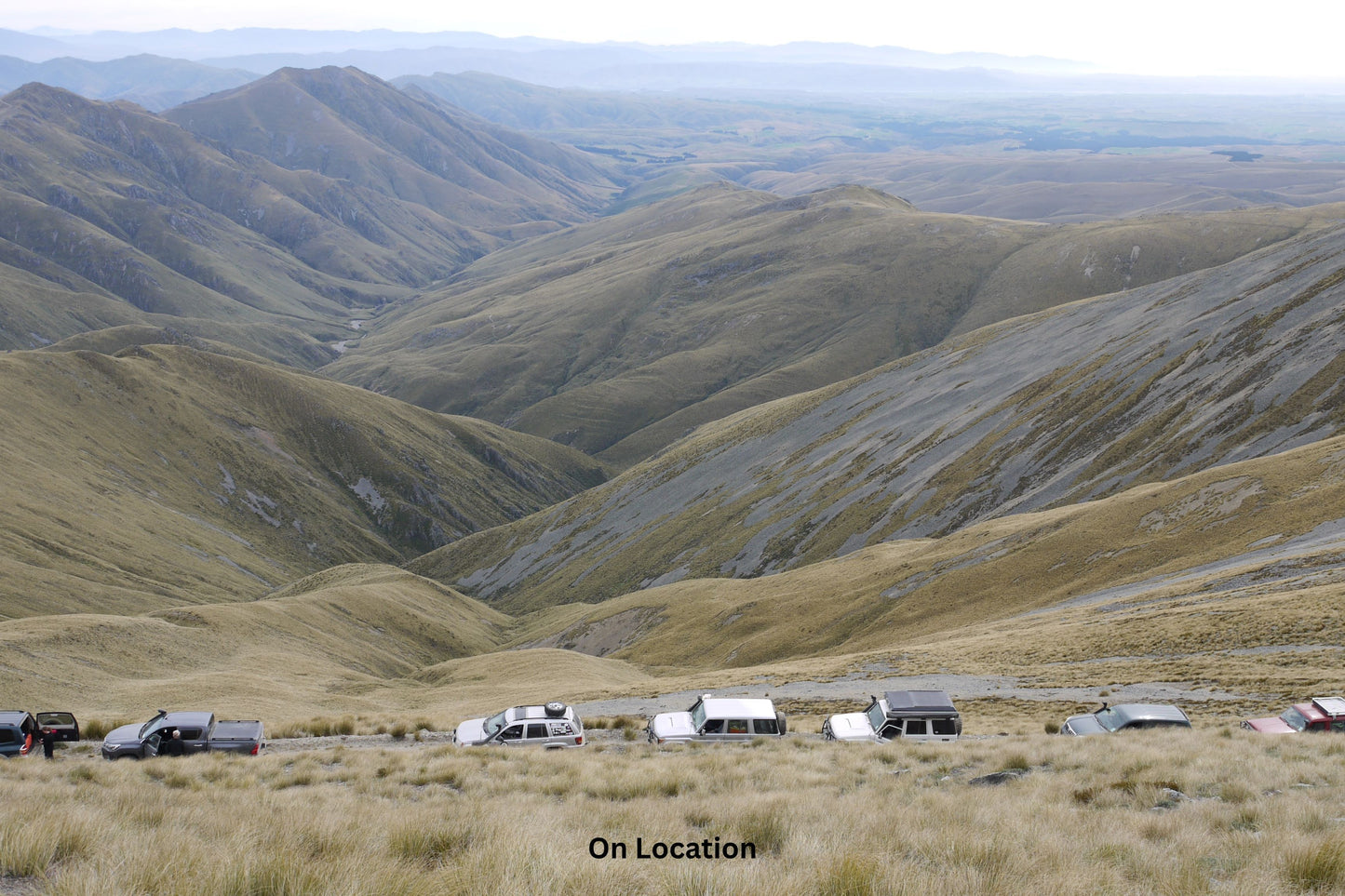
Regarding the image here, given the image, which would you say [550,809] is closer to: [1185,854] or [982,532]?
[1185,854]

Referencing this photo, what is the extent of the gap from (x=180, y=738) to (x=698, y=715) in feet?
54.8

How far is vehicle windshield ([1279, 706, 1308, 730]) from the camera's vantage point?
2447cm

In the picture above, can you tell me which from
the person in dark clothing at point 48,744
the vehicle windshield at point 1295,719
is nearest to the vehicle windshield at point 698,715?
the vehicle windshield at point 1295,719

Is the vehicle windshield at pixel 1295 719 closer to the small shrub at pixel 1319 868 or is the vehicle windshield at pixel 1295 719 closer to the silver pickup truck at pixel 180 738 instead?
the small shrub at pixel 1319 868

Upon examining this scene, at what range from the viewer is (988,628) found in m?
52.4

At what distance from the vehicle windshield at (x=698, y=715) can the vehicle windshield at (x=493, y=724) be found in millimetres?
6812

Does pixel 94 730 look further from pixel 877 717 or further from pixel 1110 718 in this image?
pixel 1110 718

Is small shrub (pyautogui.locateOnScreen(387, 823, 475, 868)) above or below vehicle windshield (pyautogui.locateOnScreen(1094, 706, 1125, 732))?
above

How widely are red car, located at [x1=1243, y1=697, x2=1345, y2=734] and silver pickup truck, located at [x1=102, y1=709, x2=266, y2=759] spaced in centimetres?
3179

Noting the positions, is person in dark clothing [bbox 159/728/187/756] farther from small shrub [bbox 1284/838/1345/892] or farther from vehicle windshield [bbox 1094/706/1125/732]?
vehicle windshield [bbox 1094/706/1125/732]

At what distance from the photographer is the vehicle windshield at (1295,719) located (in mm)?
24469

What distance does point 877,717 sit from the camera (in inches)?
1125

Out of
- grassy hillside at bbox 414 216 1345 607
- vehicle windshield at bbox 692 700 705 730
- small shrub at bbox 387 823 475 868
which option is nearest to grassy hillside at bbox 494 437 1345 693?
grassy hillside at bbox 414 216 1345 607

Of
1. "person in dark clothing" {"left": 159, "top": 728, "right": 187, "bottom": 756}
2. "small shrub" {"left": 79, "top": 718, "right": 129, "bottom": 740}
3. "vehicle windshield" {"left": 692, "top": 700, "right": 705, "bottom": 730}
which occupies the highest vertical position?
"person in dark clothing" {"left": 159, "top": 728, "right": 187, "bottom": 756}
